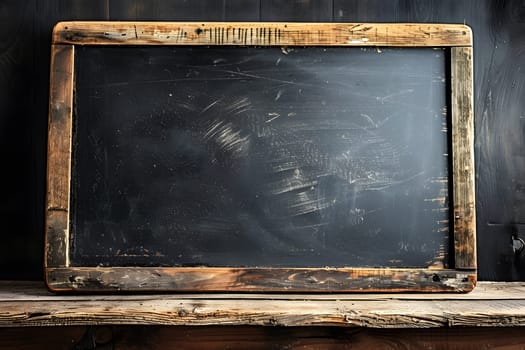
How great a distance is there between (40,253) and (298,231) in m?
0.58

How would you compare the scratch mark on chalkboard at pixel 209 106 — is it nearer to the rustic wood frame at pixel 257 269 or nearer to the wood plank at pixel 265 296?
the rustic wood frame at pixel 257 269

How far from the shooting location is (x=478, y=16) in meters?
1.19

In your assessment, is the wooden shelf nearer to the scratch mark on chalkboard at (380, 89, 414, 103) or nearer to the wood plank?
the wood plank

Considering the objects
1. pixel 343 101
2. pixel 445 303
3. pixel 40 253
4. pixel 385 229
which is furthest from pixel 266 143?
pixel 40 253

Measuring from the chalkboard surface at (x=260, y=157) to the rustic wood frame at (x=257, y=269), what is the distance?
19 millimetres

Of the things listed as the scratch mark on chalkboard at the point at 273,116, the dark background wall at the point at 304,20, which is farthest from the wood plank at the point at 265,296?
the scratch mark on chalkboard at the point at 273,116

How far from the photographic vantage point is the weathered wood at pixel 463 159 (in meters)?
1.03

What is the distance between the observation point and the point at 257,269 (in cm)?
101

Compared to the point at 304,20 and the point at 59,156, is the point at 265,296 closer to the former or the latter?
the point at 59,156

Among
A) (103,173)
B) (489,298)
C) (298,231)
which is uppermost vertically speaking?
(103,173)

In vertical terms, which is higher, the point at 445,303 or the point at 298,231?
the point at 298,231

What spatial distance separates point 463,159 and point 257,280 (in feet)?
1.54

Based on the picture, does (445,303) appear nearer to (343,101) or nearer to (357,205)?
(357,205)

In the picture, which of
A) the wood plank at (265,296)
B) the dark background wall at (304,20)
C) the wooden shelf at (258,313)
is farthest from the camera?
the dark background wall at (304,20)
